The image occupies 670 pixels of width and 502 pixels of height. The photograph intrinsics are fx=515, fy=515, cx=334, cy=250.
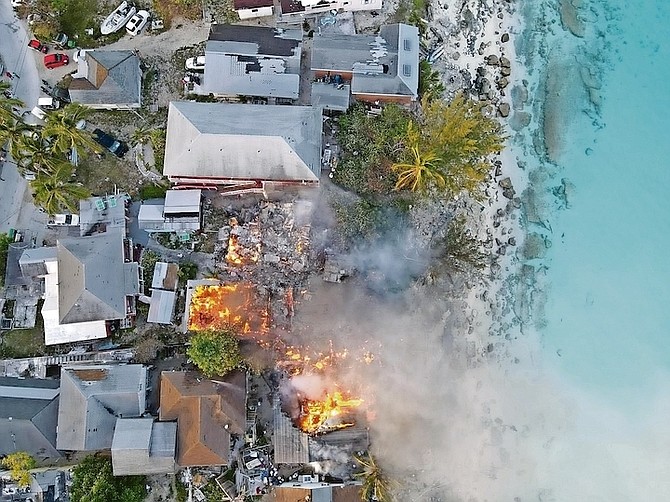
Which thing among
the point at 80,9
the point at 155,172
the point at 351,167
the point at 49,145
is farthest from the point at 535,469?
the point at 80,9

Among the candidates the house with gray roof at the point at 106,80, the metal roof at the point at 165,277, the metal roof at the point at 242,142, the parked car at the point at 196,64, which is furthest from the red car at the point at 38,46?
the metal roof at the point at 165,277

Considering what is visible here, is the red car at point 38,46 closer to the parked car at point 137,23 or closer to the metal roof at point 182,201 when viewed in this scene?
the parked car at point 137,23

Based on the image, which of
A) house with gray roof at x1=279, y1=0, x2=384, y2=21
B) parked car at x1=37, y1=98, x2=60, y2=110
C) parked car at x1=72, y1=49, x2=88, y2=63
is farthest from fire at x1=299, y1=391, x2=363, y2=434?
parked car at x1=72, y1=49, x2=88, y2=63

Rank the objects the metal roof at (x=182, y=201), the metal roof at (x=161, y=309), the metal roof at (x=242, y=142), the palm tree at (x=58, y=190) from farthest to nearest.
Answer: the metal roof at (x=182, y=201) → the metal roof at (x=161, y=309) → the metal roof at (x=242, y=142) → the palm tree at (x=58, y=190)

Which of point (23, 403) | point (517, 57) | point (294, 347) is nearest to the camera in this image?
point (23, 403)

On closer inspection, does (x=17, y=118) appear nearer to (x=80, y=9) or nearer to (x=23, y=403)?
(x=80, y=9)
